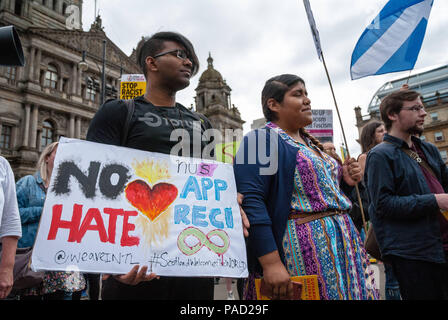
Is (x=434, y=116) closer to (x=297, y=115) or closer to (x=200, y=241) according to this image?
(x=297, y=115)

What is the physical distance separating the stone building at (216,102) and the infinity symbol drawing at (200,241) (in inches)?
1384

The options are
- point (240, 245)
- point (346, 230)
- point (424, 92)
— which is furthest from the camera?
point (424, 92)

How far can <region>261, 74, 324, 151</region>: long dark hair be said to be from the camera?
2.18 m

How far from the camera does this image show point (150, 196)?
1.71 metres

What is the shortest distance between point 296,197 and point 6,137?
1017 inches

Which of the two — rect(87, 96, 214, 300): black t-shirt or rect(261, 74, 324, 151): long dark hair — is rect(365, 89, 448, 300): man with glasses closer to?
rect(261, 74, 324, 151): long dark hair

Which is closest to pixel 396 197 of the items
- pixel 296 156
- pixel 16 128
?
pixel 296 156

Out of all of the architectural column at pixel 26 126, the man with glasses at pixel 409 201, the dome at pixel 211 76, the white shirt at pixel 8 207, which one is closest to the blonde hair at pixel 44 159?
the white shirt at pixel 8 207

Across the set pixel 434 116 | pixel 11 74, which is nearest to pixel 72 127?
pixel 11 74

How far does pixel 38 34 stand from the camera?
24438 mm

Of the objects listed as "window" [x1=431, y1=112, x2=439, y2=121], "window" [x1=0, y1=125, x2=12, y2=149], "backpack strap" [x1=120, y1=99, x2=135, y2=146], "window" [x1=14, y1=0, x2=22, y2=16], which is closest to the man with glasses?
"backpack strap" [x1=120, y1=99, x2=135, y2=146]

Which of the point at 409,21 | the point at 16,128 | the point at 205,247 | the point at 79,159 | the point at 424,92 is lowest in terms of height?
the point at 205,247

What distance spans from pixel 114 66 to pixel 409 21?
94.7 feet

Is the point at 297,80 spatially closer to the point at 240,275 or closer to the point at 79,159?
the point at 240,275
